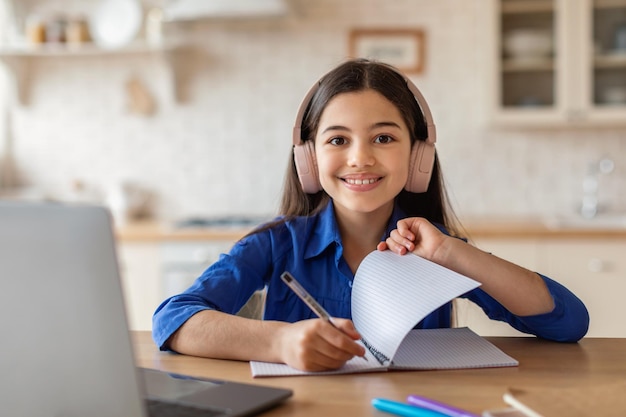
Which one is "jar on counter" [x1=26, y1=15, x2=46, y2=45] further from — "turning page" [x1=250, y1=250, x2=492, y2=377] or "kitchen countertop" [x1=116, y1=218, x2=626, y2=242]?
"turning page" [x1=250, y1=250, x2=492, y2=377]

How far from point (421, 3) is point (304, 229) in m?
2.46

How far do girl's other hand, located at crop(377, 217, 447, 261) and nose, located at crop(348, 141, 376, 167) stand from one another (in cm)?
16

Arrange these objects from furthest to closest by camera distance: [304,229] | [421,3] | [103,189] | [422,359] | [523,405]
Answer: [103,189] → [421,3] → [304,229] → [422,359] → [523,405]

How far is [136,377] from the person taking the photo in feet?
2.48

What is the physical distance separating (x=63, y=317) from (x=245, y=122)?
3193mm

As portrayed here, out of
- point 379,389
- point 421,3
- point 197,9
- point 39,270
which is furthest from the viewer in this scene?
point 421,3

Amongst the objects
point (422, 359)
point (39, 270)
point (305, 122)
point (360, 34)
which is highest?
point (360, 34)

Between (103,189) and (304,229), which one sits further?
(103,189)

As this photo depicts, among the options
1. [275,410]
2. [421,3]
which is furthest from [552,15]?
[275,410]

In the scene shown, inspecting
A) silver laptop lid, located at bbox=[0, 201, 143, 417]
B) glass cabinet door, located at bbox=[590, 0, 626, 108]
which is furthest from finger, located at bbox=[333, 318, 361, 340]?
glass cabinet door, located at bbox=[590, 0, 626, 108]

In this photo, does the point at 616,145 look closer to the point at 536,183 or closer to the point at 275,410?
the point at 536,183

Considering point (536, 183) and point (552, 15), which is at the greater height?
point (552, 15)

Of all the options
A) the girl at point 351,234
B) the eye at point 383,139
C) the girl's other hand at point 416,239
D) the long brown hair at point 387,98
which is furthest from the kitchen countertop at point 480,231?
the girl's other hand at point 416,239

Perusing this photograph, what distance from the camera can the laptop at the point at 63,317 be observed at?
2.41 feet
